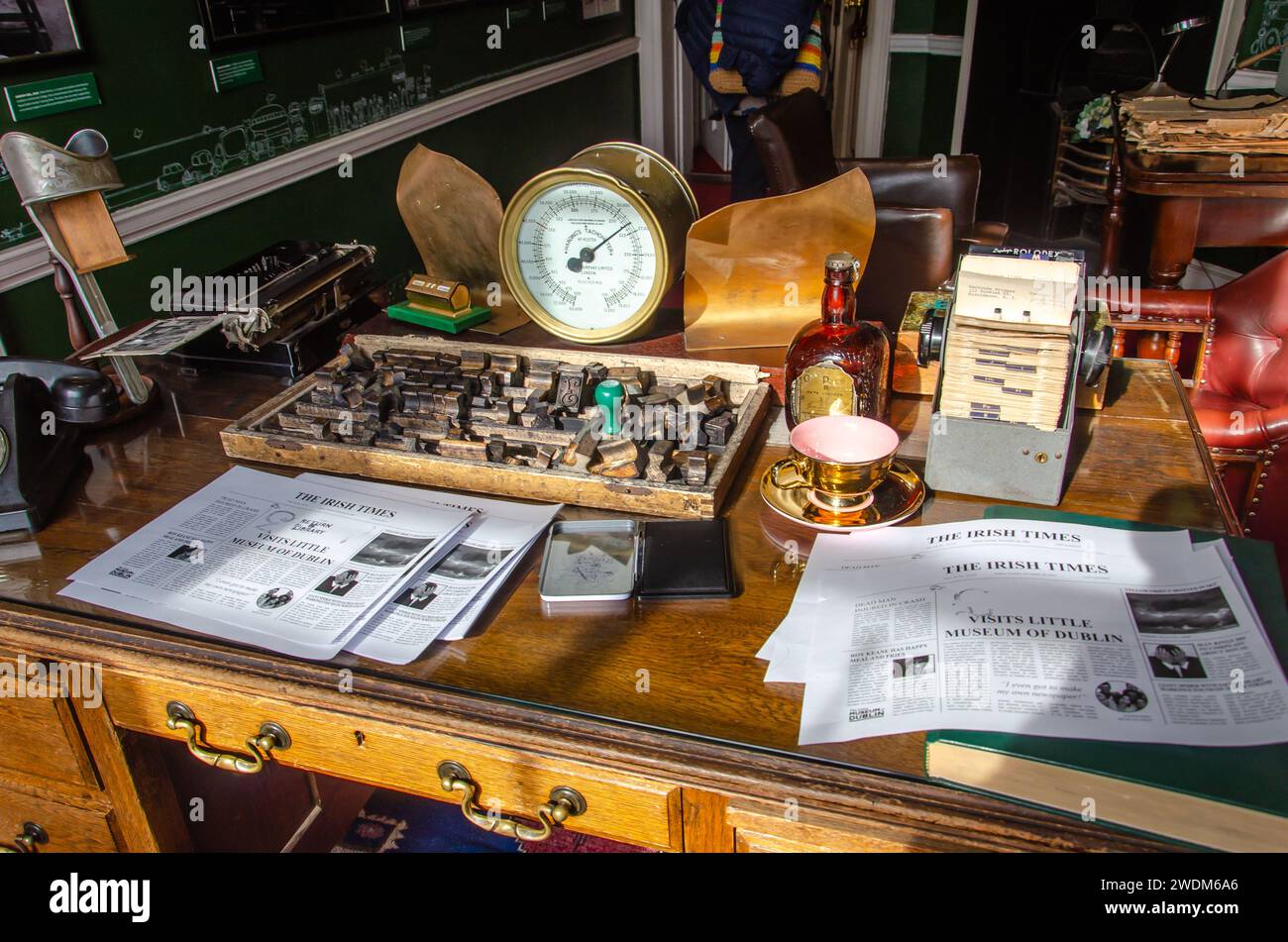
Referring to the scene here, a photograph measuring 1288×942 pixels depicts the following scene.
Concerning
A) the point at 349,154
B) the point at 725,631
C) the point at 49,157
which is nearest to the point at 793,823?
Answer: the point at 725,631

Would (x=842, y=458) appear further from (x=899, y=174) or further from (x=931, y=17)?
(x=931, y=17)

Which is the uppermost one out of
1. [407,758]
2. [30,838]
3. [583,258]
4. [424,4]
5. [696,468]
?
[424,4]

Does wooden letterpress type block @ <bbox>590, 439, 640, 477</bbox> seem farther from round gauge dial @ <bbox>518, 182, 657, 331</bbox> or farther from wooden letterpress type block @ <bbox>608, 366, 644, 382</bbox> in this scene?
round gauge dial @ <bbox>518, 182, 657, 331</bbox>

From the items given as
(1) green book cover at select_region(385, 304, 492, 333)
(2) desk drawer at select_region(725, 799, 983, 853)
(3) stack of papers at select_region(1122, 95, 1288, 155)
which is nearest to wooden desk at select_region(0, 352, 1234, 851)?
(2) desk drawer at select_region(725, 799, 983, 853)

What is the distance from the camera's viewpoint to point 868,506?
114 centimetres

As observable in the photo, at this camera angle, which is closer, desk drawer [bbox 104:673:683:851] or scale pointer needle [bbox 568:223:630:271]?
desk drawer [bbox 104:673:683:851]

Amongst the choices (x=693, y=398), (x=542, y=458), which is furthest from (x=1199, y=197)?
(x=542, y=458)

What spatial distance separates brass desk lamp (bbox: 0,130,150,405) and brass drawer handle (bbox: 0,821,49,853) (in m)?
0.64

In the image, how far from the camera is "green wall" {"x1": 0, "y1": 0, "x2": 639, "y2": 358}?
216 cm

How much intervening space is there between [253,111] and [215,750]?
2195 millimetres

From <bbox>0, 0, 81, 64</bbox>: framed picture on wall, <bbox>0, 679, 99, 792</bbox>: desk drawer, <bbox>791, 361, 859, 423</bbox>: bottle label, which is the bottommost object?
<bbox>0, 679, 99, 792</bbox>: desk drawer

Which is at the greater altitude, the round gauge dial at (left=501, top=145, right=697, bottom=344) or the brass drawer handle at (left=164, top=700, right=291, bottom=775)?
the round gauge dial at (left=501, top=145, right=697, bottom=344)

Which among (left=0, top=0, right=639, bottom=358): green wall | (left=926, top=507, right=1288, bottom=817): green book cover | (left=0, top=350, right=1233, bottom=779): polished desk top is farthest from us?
(left=0, top=0, right=639, bottom=358): green wall

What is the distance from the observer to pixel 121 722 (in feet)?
3.68
